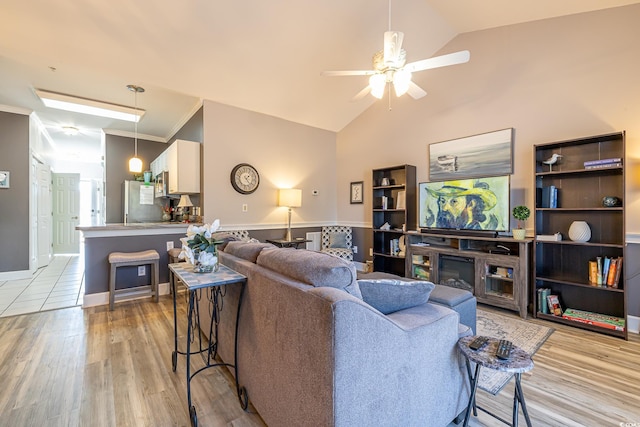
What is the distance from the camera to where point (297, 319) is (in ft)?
4.10

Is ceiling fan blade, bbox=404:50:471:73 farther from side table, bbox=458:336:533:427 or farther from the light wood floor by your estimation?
the light wood floor

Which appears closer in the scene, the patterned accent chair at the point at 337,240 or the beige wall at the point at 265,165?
the beige wall at the point at 265,165

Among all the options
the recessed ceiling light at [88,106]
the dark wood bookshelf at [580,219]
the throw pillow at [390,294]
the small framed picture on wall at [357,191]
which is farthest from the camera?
the small framed picture on wall at [357,191]

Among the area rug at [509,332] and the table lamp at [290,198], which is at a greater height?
the table lamp at [290,198]

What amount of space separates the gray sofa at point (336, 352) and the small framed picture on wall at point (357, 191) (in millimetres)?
3907

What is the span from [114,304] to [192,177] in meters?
1.93

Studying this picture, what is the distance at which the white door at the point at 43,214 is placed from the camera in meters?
5.49

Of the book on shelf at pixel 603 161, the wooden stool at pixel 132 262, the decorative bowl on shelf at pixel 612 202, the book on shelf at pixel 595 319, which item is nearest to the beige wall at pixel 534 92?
the decorative bowl on shelf at pixel 612 202

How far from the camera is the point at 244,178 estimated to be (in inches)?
183

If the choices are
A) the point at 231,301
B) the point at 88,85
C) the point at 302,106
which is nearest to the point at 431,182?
the point at 302,106

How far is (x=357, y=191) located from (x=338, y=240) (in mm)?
1005

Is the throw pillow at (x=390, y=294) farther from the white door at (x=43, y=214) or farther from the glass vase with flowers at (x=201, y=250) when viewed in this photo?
the white door at (x=43, y=214)

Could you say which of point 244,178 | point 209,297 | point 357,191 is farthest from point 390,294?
point 357,191

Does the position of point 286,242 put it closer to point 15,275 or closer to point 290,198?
point 290,198
